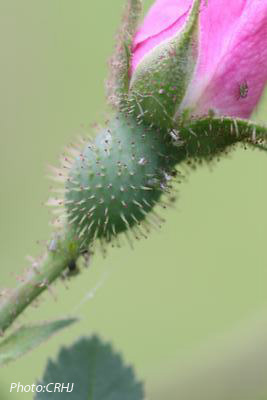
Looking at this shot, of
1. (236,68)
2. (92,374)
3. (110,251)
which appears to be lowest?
(92,374)

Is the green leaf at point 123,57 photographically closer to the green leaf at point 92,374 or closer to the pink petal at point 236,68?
the pink petal at point 236,68

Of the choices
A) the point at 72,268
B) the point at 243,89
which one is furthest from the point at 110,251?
the point at 243,89

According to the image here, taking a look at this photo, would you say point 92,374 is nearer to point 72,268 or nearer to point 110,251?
point 72,268

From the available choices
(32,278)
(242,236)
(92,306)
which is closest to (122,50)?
(32,278)

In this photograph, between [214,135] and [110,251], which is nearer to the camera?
[214,135]

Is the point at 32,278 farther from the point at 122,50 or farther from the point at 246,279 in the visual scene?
the point at 246,279

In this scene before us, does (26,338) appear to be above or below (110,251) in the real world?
below

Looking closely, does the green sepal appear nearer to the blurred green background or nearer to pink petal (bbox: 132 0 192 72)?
pink petal (bbox: 132 0 192 72)
